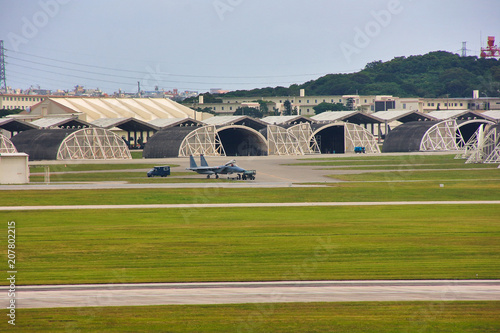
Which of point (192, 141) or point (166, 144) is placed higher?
point (192, 141)

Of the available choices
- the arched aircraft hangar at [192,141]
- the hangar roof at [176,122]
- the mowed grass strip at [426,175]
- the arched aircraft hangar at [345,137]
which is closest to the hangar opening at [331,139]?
the arched aircraft hangar at [345,137]

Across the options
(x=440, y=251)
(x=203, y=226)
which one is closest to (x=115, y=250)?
(x=203, y=226)

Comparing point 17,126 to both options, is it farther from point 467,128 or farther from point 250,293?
point 250,293

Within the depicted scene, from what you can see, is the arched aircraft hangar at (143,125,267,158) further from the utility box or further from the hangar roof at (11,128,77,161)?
the utility box

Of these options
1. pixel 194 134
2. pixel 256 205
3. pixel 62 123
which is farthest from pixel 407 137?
pixel 256 205

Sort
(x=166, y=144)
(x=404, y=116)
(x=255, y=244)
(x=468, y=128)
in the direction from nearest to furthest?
(x=255, y=244) < (x=166, y=144) < (x=468, y=128) < (x=404, y=116)

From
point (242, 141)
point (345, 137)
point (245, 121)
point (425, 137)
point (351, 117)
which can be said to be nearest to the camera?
point (425, 137)

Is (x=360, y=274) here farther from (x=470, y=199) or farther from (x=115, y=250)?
(x=470, y=199)
